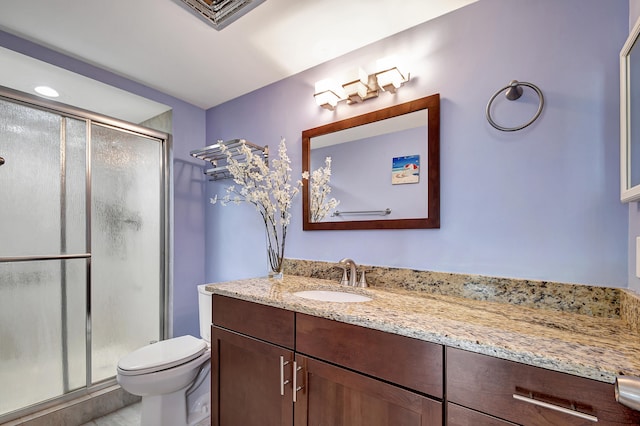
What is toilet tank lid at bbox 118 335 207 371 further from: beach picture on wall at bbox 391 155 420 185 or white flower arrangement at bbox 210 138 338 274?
beach picture on wall at bbox 391 155 420 185

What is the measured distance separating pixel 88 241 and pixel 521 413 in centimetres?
238

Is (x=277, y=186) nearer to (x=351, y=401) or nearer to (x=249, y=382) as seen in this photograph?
(x=249, y=382)

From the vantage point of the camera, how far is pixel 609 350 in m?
0.68

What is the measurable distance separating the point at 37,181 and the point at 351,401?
2148 millimetres

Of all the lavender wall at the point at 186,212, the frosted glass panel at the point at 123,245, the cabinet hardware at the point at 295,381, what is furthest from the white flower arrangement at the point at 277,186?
the frosted glass panel at the point at 123,245

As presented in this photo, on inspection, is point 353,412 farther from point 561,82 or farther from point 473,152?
point 561,82

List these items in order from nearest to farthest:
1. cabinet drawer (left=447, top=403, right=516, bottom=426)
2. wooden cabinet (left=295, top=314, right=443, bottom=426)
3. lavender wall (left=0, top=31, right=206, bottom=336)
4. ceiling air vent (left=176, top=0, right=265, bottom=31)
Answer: cabinet drawer (left=447, top=403, right=516, bottom=426) → wooden cabinet (left=295, top=314, right=443, bottom=426) → ceiling air vent (left=176, top=0, right=265, bottom=31) → lavender wall (left=0, top=31, right=206, bottom=336)

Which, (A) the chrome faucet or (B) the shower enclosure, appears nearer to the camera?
(A) the chrome faucet

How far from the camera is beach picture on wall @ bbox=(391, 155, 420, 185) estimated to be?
1.39 metres

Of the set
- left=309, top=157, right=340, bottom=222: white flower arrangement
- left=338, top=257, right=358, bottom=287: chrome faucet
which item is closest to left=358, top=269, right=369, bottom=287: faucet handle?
left=338, top=257, right=358, bottom=287: chrome faucet

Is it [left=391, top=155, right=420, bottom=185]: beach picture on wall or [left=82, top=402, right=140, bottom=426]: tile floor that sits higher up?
[left=391, top=155, right=420, bottom=185]: beach picture on wall

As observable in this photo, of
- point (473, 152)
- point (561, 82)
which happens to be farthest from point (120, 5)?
point (561, 82)

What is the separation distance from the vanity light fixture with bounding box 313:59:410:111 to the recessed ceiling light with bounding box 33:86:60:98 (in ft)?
6.23

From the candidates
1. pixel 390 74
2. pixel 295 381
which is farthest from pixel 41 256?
pixel 390 74
